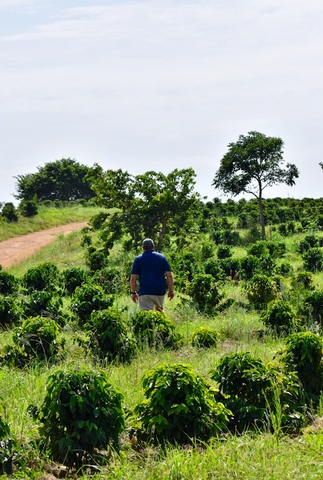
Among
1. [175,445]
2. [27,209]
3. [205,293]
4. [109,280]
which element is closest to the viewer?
[175,445]

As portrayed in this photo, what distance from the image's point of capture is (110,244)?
24062 millimetres

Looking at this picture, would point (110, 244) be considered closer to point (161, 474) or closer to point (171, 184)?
point (171, 184)

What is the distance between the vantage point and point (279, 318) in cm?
1089

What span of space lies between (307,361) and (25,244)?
25.9m

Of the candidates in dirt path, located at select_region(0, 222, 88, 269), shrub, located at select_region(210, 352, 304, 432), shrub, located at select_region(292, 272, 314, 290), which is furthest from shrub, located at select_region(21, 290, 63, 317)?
dirt path, located at select_region(0, 222, 88, 269)

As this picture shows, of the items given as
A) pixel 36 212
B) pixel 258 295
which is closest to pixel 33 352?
pixel 258 295

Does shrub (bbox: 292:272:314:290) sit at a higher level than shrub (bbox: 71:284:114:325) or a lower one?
lower

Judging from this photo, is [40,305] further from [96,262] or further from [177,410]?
[96,262]

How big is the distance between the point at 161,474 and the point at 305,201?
160 feet

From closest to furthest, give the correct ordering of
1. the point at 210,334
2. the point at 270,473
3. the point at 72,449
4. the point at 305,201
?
the point at 270,473 < the point at 72,449 < the point at 210,334 < the point at 305,201

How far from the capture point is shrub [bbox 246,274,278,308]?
44.6 ft

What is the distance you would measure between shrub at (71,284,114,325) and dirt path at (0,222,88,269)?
14333mm

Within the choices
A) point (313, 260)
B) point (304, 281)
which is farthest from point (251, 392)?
point (313, 260)

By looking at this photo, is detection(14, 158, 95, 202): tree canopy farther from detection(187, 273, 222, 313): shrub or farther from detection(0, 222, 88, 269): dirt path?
detection(187, 273, 222, 313): shrub
